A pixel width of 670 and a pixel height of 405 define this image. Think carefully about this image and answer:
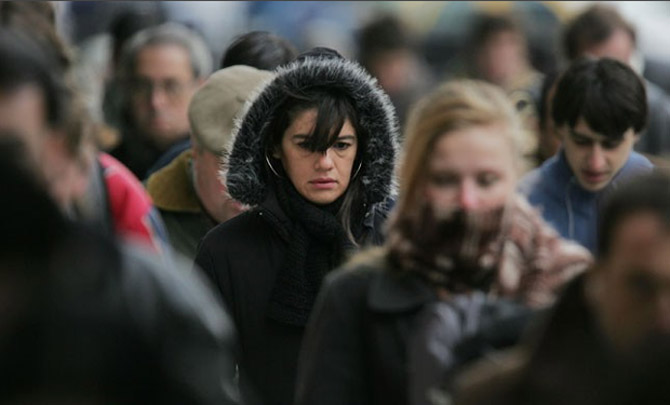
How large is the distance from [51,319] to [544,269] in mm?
1963

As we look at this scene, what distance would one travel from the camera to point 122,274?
14.6ft

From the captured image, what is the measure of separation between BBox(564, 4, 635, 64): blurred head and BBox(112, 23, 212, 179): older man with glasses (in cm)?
186

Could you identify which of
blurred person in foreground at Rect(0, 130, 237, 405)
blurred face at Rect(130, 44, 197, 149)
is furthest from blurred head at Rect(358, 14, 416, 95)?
blurred person in foreground at Rect(0, 130, 237, 405)

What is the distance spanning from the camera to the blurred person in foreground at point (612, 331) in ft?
14.1

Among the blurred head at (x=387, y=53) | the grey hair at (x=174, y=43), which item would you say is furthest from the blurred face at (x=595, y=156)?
the blurred head at (x=387, y=53)

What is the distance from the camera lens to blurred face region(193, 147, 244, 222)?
891 centimetres

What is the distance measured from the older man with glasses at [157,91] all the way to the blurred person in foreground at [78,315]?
651 cm

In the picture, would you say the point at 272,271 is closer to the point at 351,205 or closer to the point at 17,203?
the point at 351,205

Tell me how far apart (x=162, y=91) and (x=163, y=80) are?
0.05m

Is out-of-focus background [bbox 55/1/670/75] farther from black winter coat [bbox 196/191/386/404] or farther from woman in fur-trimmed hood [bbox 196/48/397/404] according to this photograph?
black winter coat [bbox 196/191/386/404]

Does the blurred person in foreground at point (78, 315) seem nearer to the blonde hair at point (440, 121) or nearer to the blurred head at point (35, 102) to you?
the blurred head at point (35, 102)

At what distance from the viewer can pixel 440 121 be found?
6.13 meters

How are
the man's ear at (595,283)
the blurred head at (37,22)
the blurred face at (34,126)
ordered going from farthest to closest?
the blurred head at (37,22), the man's ear at (595,283), the blurred face at (34,126)

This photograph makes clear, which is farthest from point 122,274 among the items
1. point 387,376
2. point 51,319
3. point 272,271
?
point 272,271
